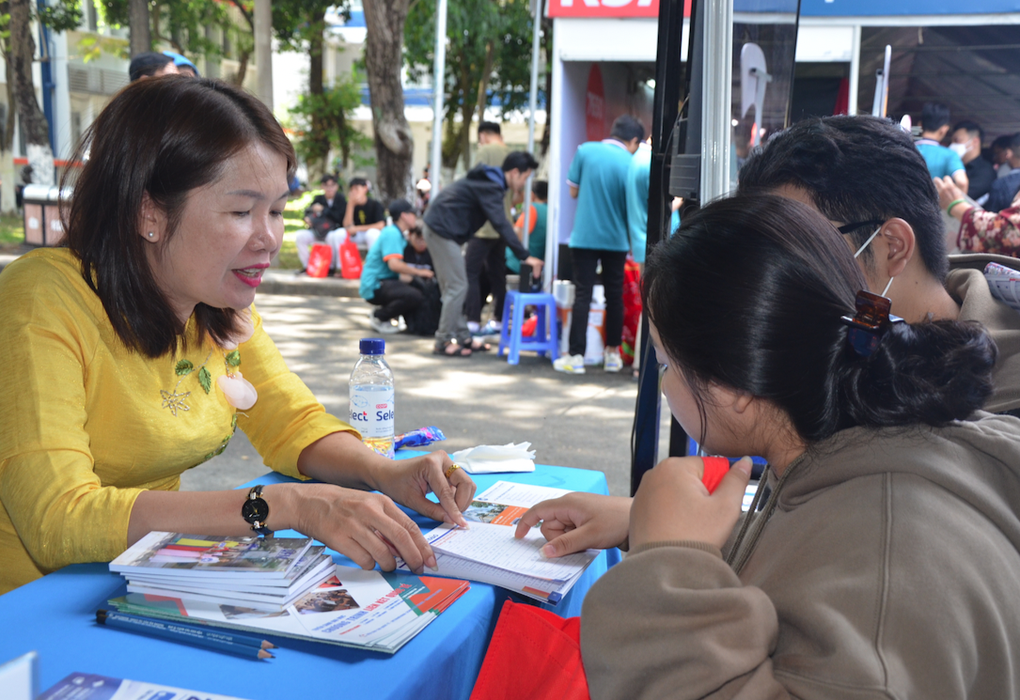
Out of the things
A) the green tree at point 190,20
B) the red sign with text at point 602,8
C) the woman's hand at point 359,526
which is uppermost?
the green tree at point 190,20

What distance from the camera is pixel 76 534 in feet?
4.23

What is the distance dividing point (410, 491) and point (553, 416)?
12.2ft

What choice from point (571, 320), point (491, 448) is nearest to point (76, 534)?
point (491, 448)

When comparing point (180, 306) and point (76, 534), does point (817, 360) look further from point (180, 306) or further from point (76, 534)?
point (180, 306)

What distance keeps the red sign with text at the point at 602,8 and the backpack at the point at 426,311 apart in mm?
2786

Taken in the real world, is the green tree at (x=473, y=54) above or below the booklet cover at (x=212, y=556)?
above

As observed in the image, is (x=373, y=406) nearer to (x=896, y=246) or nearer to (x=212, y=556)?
(x=212, y=556)

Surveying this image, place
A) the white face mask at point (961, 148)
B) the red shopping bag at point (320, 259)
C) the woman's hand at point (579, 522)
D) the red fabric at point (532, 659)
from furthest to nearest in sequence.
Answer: the red shopping bag at point (320, 259) → the white face mask at point (961, 148) → the woman's hand at point (579, 522) → the red fabric at point (532, 659)

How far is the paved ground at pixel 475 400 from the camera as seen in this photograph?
14.5 ft

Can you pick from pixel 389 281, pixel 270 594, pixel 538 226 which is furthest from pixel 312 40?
pixel 270 594

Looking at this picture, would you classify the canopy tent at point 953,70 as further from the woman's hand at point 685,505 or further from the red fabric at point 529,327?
the woman's hand at point 685,505

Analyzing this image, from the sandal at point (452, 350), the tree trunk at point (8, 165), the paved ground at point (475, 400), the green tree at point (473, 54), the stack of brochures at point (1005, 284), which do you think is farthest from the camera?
the tree trunk at point (8, 165)

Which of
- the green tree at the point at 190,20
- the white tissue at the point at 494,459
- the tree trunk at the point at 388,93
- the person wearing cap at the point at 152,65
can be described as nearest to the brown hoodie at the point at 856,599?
the white tissue at the point at 494,459

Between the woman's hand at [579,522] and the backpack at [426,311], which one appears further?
the backpack at [426,311]
